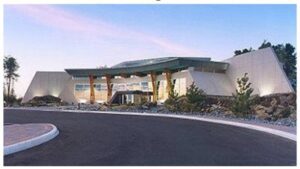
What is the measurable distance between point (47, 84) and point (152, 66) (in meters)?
9.23

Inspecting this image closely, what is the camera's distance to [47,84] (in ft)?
105

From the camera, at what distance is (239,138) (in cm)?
858

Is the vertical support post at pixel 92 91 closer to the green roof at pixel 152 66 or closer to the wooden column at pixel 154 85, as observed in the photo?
the green roof at pixel 152 66

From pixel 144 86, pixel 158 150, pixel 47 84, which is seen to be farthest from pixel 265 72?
pixel 158 150

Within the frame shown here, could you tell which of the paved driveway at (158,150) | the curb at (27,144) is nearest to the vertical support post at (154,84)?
the paved driveway at (158,150)

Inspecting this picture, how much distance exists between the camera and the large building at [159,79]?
81.7 ft

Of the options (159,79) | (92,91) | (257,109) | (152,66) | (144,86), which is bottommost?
(257,109)

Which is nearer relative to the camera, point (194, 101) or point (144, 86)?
point (194, 101)

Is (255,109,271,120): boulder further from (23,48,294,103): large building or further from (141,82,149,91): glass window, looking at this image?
(141,82,149,91): glass window

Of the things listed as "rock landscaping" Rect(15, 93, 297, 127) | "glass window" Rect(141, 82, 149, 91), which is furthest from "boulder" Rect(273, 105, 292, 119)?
"glass window" Rect(141, 82, 149, 91)

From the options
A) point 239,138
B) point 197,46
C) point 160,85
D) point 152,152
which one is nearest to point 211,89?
point 160,85

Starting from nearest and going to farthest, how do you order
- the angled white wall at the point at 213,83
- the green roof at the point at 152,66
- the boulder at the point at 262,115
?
the boulder at the point at 262,115, the angled white wall at the point at 213,83, the green roof at the point at 152,66

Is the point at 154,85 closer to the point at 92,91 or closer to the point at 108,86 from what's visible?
the point at 108,86

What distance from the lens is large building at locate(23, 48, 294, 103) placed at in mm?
24906
